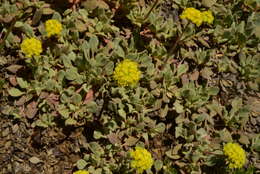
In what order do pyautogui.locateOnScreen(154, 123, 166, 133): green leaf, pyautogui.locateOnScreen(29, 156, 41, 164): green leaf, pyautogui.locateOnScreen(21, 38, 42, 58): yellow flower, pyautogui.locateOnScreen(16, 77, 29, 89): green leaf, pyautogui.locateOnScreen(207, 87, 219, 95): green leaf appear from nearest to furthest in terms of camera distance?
pyautogui.locateOnScreen(21, 38, 42, 58): yellow flower < pyautogui.locateOnScreen(29, 156, 41, 164): green leaf < pyautogui.locateOnScreen(16, 77, 29, 89): green leaf < pyautogui.locateOnScreen(154, 123, 166, 133): green leaf < pyautogui.locateOnScreen(207, 87, 219, 95): green leaf

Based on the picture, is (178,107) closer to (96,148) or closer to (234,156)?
(234,156)

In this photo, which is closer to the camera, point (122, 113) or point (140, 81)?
point (122, 113)

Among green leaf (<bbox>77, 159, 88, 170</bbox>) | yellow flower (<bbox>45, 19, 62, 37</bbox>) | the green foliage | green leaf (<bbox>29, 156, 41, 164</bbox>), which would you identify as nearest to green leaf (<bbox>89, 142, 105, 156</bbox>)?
the green foliage

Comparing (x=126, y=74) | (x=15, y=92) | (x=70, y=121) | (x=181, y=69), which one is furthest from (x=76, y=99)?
(x=181, y=69)

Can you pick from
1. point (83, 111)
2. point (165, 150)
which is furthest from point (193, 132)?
point (83, 111)

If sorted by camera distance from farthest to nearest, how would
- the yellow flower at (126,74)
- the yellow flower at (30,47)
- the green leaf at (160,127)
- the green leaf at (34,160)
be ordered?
the green leaf at (160,127) → the green leaf at (34,160) → the yellow flower at (30,47) → the yellow flower at (126,74)

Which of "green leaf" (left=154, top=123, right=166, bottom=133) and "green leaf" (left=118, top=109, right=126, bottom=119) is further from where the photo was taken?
"green leaf" (left=154, top=123, right=166, bottom=133)

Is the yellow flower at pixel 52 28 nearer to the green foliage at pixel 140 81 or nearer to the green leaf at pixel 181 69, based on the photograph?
the green foliage at pixel 140 81

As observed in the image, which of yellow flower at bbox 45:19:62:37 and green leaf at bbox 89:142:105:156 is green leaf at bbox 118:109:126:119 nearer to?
green leaf at bbox 89:142:105:156

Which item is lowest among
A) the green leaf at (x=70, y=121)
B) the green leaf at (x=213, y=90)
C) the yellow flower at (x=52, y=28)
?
the green leaf at (x=70, y=121)

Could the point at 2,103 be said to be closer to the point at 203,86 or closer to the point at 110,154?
the point at 110,154

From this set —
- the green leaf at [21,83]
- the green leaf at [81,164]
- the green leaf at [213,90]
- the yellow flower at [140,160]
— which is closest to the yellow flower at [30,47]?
the green leaf at [21,83]

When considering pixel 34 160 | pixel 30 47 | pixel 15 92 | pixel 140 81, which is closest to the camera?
pixel 30 47
